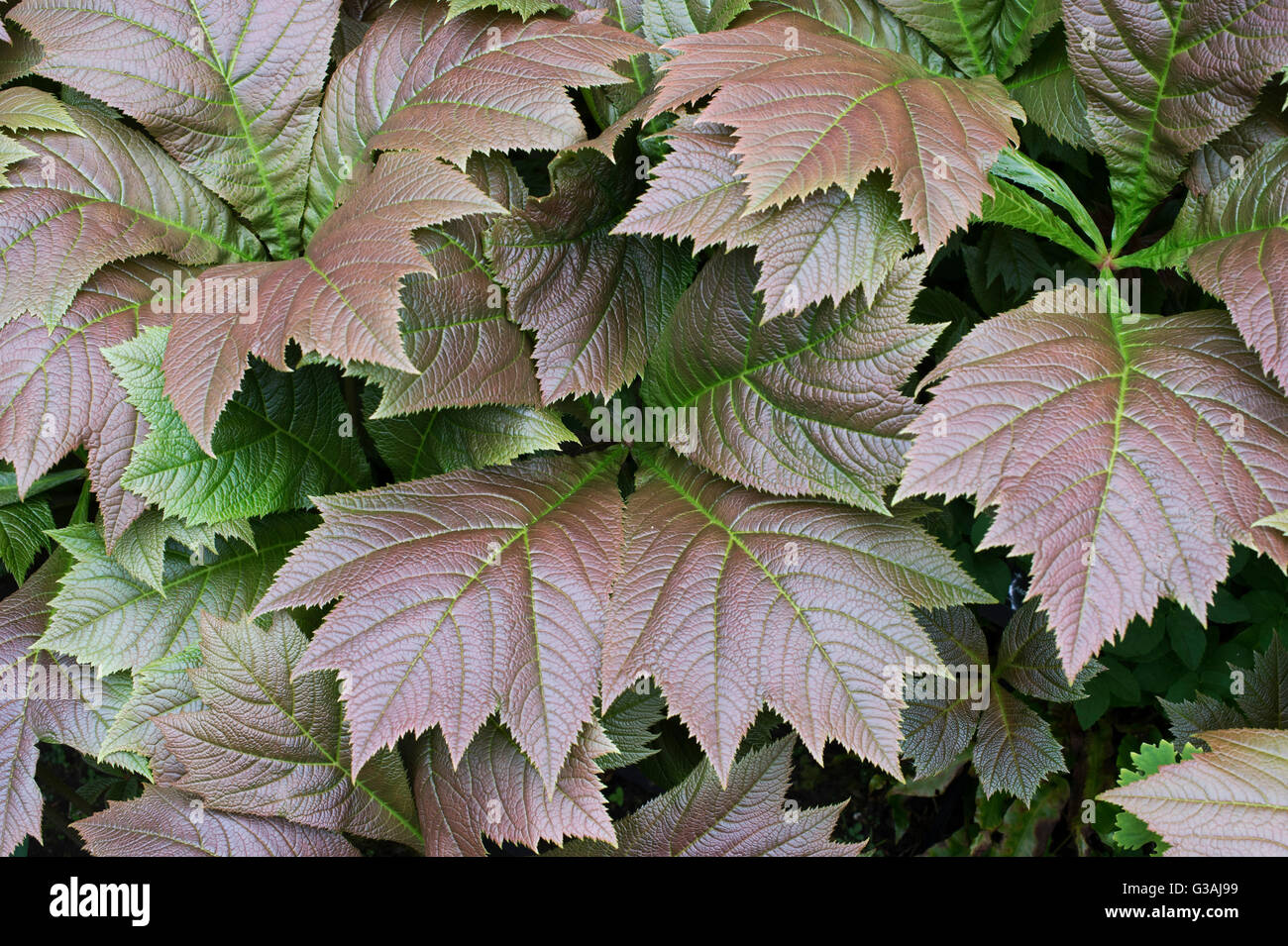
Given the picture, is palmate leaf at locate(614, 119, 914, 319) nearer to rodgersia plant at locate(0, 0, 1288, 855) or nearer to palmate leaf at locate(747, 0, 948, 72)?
rodgersia plant at locate(0, 0, 1288, 855)

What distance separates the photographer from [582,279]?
4.50 feet

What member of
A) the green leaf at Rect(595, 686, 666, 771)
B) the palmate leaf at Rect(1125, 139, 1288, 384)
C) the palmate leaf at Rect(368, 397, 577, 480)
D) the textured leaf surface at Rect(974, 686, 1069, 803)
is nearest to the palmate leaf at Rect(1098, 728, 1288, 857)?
the textured leaf surface at Rect(974, 686, 1069, 803)

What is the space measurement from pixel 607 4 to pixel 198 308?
0.77 metres

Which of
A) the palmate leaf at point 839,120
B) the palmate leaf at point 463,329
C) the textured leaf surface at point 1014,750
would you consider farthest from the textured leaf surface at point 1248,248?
the palmate leaf at point 463,329

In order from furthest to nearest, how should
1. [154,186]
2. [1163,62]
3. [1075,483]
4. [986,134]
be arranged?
[154,186] < [1163,62] < [986,134] < [1075,483]

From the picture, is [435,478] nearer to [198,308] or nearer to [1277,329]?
[198,308]

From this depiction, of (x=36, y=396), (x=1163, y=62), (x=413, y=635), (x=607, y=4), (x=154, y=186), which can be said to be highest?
(x=607, y=4)

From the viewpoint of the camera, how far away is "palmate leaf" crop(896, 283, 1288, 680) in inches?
41.3

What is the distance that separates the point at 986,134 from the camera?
3.90 feet

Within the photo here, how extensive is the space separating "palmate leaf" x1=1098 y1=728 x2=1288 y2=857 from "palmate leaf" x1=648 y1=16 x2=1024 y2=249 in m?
0.72

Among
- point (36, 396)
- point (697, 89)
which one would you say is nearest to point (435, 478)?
point (36, 396)

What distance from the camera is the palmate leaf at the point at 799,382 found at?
4.00ft

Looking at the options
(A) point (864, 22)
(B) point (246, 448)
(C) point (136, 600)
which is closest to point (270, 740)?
(C) point (136, 600)

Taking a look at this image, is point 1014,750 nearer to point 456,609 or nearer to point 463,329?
point 456,609
